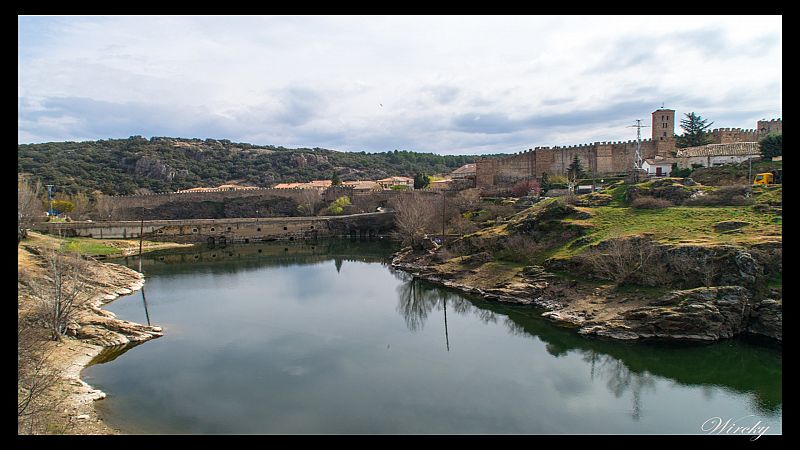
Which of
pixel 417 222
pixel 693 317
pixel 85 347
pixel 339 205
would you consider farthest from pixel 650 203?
pixel 339 205

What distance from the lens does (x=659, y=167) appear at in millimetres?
42812

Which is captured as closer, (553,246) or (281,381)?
(281,381)

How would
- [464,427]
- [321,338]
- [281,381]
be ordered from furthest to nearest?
[321,338]
[281,381]
[464,427]

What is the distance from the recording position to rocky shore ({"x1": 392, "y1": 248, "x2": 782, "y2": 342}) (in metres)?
20.8

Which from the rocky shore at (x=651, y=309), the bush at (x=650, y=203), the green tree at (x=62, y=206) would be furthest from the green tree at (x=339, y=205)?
the rocky shore at (x=651, y=309)

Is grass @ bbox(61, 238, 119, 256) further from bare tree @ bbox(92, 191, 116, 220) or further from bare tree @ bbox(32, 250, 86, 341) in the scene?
bare tree @ bbox(32, 250, 86, 341)

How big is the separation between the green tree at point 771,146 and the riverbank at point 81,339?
40629 mm

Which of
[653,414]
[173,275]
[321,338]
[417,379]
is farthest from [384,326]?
[173,275]

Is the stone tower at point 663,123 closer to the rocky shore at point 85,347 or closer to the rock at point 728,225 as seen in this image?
the rock at point 728,225

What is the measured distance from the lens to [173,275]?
126 feet

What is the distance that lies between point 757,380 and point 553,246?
15.2 metres

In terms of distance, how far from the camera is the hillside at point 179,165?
85.8 m

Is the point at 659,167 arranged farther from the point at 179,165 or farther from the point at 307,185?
the point at 179,165
